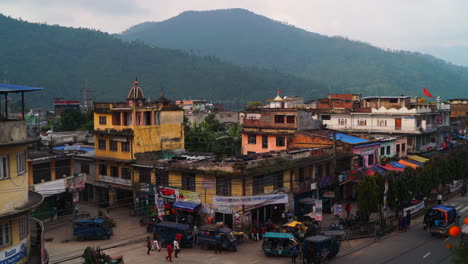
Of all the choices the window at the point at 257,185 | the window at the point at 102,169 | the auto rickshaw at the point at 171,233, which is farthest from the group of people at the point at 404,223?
the window at the point at 102,169

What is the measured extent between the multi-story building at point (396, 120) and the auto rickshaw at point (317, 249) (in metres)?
34.0

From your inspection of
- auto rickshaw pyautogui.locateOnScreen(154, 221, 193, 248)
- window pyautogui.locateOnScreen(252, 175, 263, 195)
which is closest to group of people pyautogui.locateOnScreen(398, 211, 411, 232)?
window pyautogui.locateOnScreen(252, 175, 263, 195)

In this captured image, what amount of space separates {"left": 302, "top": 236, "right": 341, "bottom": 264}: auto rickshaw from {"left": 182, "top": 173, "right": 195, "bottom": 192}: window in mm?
11065

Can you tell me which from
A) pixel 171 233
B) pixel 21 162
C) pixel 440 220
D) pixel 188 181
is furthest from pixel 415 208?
pixel 21 162

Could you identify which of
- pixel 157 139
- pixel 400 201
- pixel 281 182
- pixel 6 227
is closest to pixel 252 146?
pixel 157 139

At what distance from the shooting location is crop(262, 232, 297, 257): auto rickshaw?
26469 millimetres

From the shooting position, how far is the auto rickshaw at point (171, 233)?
94.9 ft

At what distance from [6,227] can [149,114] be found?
27.0m

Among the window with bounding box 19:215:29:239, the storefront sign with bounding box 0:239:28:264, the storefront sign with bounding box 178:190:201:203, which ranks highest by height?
the window with bounding box 19:215:29:239

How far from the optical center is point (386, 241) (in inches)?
1180

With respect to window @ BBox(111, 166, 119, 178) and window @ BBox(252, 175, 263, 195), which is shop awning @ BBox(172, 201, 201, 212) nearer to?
window @ BBox(252, 175, 263, 195)

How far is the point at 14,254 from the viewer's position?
1762 cm

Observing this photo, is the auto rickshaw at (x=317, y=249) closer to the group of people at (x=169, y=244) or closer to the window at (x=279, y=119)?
the group of people at (x=169, y=244)

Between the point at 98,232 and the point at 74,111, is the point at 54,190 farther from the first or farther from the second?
the point at 74,111
